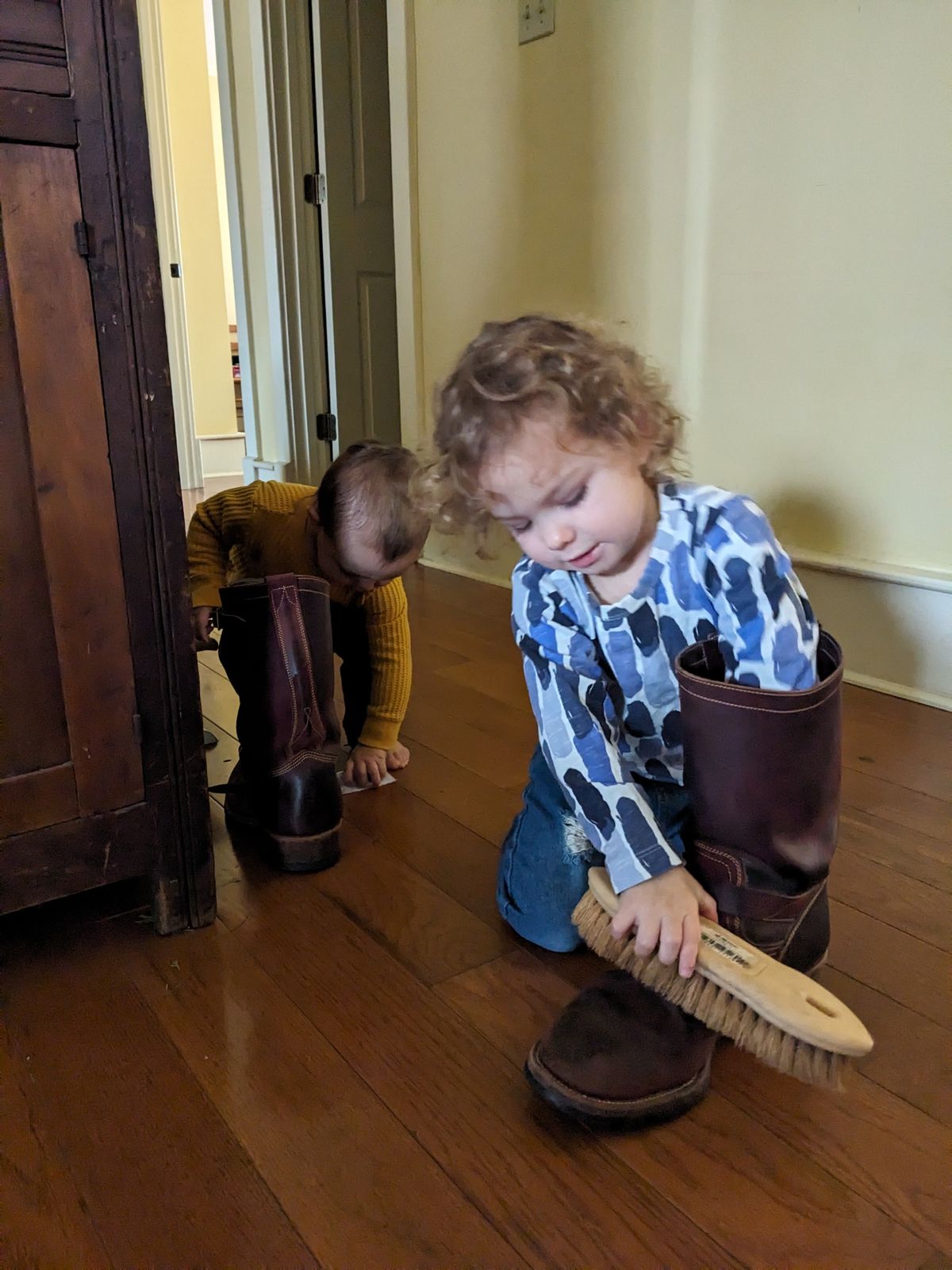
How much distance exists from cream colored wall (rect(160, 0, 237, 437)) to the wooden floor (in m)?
3.87

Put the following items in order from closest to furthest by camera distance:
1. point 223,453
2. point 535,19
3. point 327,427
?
point 535,19 < point 327,427 < point 223,453

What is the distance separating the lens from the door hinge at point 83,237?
0.68 metres

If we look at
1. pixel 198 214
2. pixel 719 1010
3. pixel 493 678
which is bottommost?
pixel 493 678

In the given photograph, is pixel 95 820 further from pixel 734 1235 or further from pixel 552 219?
pixel 552 219

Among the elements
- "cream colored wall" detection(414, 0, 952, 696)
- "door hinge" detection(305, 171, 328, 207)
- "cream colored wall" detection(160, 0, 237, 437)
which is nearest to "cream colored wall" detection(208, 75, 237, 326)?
"cream colored wall" detection(160, 0, 237, 437)

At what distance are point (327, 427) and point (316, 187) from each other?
2.31 ft

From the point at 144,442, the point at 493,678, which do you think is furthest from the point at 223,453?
the point at 144,442

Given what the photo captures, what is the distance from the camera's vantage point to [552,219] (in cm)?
196

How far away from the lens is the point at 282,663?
93 centimetres

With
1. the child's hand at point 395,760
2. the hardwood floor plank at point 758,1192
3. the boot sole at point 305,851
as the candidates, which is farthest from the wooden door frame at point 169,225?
the hardwood floor plank at point 758,1192

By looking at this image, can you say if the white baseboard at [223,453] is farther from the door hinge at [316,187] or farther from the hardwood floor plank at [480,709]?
the hardwood floor plank at [480,709]

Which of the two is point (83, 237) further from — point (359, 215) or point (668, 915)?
point (359, 215)

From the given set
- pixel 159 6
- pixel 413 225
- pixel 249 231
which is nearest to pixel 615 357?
pixel 413 225

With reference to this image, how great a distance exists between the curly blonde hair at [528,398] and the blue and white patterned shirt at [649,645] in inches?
3.0
